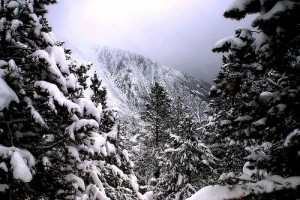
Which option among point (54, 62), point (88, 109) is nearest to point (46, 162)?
point (88, 109)

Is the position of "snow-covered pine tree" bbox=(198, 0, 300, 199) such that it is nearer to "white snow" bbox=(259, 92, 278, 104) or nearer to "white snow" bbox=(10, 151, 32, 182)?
"white snow" bbox=(259, 92, 278, 104)

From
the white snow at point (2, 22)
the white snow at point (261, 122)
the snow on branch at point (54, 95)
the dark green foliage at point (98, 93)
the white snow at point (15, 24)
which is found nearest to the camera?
the white snow at point (261, 122)

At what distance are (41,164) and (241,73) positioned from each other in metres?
5.77

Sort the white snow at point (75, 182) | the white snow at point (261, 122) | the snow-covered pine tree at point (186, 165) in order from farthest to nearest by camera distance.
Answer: the snow-covered pine tree at point (186, 165), the white snow at point (75, 182), the white snow at point (261, 122)

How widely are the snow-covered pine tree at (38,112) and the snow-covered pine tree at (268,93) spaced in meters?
3.87

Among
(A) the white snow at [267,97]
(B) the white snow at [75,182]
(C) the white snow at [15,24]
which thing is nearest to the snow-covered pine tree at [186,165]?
(B) the white snow at [75,182]

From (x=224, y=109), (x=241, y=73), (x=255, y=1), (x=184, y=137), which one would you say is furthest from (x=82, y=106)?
(x=224, y=109)

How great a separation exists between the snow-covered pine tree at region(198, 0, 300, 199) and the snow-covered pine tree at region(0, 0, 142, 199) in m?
3.87

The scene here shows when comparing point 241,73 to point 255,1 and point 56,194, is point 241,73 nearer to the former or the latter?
point 255,1

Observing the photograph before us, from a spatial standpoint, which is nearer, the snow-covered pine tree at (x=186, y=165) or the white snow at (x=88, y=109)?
the white snow at (x=88, y=109)

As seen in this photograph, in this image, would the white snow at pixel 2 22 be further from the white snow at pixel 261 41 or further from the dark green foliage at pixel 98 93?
the dark green foliage at pixel 98 93

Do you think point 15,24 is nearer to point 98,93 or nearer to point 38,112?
point 38,112

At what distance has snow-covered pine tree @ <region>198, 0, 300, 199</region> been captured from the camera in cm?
524

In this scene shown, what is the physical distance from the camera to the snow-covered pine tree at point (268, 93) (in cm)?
524
